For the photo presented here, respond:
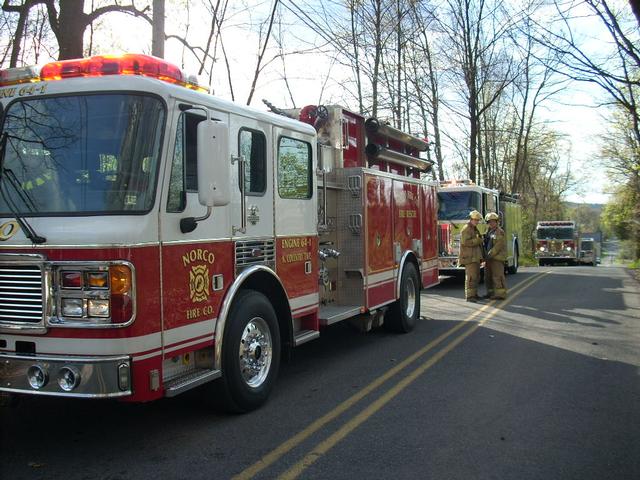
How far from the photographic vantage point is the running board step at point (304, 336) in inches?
242

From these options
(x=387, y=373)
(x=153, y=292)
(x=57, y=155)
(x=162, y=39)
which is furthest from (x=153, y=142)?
(x=162, y=39)

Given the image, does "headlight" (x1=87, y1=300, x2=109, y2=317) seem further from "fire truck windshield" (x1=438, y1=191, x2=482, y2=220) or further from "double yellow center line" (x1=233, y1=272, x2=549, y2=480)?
"fire truck windshield" (x1=438, y1=191, x2=482, y2=220)

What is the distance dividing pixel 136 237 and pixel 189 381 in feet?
4.02

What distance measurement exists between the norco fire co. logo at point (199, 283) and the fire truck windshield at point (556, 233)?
36.8 metres

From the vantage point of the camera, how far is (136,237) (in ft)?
13.3

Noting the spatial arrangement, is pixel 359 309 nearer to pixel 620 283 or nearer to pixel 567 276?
pixel 620 283

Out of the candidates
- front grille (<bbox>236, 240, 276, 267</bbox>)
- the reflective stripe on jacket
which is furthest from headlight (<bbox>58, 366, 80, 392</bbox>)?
the reflective stripe on jacket

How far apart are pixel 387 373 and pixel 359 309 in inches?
44.5

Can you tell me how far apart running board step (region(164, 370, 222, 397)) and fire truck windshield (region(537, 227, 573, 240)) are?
36.8 metres

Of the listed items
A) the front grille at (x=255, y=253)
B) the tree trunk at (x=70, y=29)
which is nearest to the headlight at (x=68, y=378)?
the front grille at (x=255, y=253)

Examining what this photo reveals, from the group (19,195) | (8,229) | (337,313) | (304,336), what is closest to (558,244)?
(337,313)

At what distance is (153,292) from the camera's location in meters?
4.22

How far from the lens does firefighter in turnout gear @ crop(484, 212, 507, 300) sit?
43.0 ft

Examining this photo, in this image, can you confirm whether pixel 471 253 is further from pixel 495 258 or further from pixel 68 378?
pixel 68 378
